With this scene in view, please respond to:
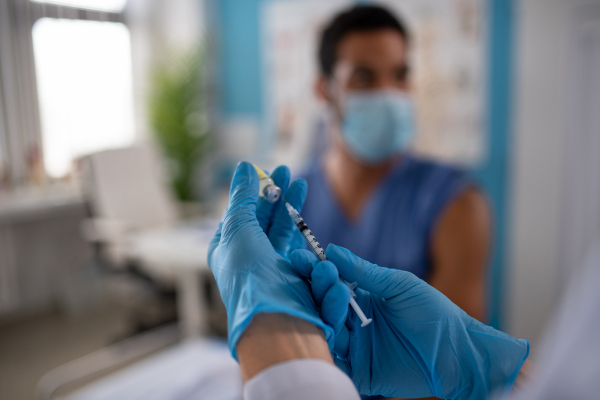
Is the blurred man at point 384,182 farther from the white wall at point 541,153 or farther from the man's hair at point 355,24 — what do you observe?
the white wall at point 541,153

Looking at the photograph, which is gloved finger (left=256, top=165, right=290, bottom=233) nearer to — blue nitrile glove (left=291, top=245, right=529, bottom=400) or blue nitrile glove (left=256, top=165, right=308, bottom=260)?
blue nitrile glove (left=256, top=165, right=308, bottom=260)

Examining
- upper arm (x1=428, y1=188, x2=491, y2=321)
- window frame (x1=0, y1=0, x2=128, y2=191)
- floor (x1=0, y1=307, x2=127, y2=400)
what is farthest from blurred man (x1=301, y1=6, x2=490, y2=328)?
window frame (x1=0, y1=0, x2=128, y2=191)

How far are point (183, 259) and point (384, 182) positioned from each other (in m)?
1.35

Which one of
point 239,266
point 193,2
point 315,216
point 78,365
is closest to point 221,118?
point 193,2

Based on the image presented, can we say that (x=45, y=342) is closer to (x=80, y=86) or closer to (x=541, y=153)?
(x=80, y=86)

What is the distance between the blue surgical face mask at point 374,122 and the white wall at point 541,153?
1307mm

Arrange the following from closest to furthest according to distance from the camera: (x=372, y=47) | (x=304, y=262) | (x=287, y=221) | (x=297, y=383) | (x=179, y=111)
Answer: (x=297, y=383)
(x=304, y=262)
(x=287, y=221)
(x=372, y=47)
(x=179, y=111)

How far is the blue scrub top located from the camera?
1.20m

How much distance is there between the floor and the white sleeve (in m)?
2.60

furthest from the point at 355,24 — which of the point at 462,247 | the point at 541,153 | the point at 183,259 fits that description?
the point at 541,153

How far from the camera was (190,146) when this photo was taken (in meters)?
4.12

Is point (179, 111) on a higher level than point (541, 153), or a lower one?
higher

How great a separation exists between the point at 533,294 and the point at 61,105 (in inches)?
149

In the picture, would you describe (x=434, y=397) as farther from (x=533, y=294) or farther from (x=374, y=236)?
(x=533, y=294)
